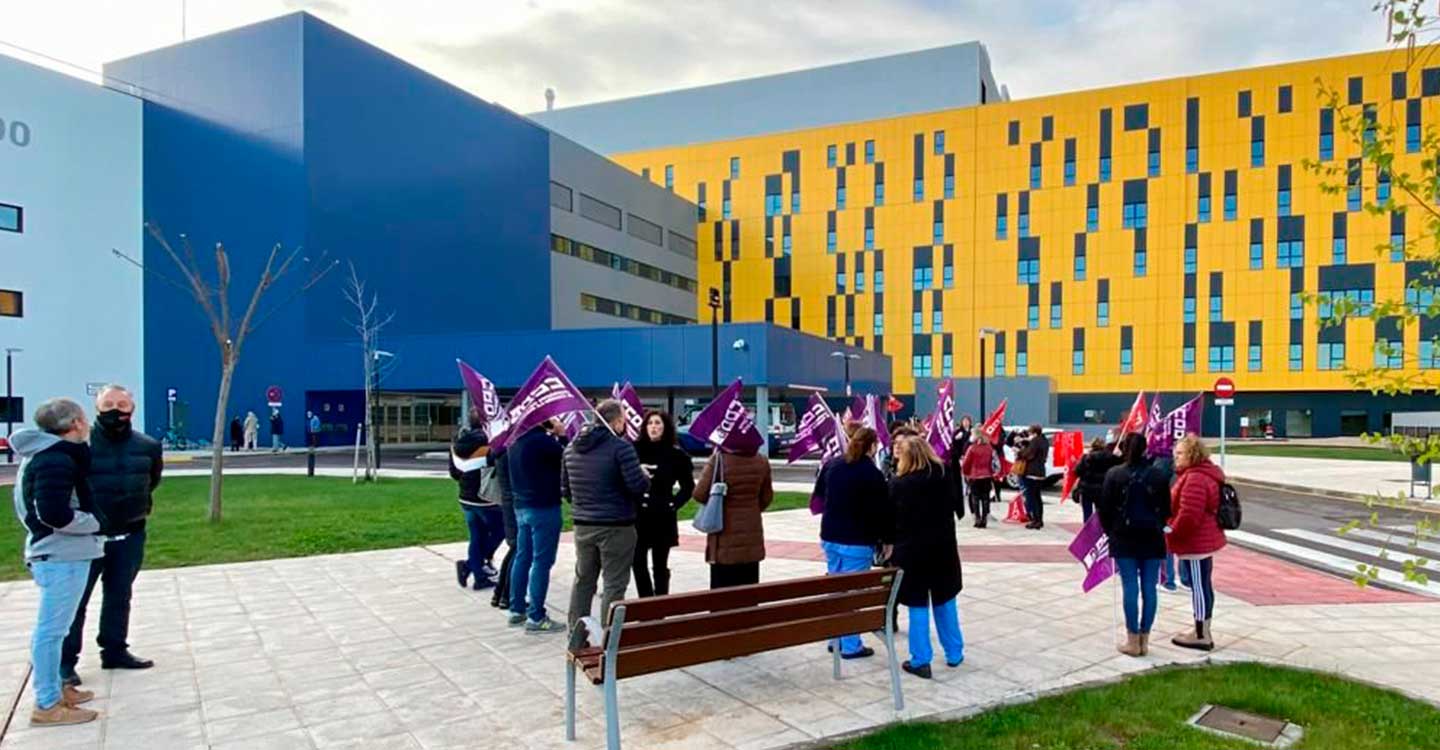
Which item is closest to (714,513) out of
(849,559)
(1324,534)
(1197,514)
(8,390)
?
(849,559)

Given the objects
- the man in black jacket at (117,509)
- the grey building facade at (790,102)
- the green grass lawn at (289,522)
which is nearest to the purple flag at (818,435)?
the man in black jacket at (117,509)

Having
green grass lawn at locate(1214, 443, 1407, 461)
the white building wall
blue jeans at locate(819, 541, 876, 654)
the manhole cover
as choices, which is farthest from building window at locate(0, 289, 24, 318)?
green grass lawn at locate(1214, 443, 1407, 461)

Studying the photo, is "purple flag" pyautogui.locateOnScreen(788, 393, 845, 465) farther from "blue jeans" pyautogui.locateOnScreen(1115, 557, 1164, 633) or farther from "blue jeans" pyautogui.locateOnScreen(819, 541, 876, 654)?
"blue jeans" pyautogui.locateOnScreen(1115, 557, 1164, 633)

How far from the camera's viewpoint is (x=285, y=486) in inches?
759

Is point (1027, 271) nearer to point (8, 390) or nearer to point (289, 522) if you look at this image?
point (289, 522)

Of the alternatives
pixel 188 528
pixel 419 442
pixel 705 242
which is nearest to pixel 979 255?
pixel 705 242

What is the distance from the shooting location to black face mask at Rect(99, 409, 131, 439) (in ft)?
17.6

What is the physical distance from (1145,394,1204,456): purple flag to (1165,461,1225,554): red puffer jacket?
7.24 ft

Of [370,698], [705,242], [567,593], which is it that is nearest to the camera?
[370,698]

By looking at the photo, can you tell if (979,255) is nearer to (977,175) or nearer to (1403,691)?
(977,175)

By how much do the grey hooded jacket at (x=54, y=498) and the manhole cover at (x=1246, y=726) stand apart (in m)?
6.64

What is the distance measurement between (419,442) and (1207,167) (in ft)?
176

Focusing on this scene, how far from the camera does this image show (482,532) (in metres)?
8.40

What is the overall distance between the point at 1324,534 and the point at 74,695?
51.7 feet
